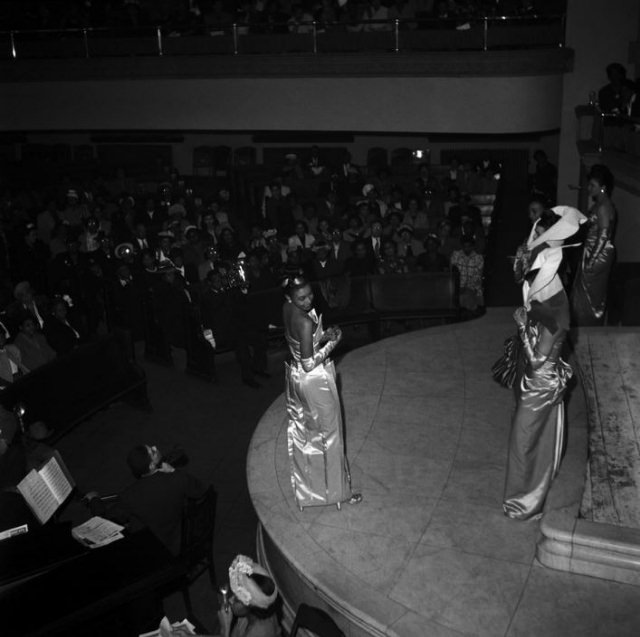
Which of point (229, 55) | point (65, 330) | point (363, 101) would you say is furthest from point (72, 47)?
point (65, 330)

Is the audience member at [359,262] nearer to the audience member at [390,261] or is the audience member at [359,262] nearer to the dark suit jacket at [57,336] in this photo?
the audience member at [390,261]

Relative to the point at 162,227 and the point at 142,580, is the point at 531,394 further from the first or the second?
the point at 162,227

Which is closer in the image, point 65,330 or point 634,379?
point 634,379

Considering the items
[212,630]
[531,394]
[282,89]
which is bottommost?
[212,630]

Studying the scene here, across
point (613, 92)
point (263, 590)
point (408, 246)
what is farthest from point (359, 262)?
point (263, 590)

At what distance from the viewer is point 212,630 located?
620 cm

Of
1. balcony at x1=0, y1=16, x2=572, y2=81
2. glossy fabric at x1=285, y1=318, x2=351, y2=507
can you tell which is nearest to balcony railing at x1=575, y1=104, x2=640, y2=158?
balcony at x1=0, y1=16, x2=572, y2=81

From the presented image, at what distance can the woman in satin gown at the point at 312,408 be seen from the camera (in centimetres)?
569

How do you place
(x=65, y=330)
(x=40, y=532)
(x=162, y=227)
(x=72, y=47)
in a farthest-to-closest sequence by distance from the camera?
(x=72, y=47), (x=162, y=227), (x=65, y=330), (x=40, y=532)

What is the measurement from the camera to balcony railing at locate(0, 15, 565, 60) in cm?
1440

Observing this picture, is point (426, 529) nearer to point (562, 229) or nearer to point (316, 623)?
point (316, 623)

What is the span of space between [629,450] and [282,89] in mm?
11371

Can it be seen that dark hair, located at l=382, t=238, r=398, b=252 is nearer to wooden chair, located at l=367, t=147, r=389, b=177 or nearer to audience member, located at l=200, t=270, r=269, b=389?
audience member, located at l=200, t=270, r=269, b=389

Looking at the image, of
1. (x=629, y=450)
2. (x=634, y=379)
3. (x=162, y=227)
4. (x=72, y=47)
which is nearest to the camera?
(x=629, y=450)
